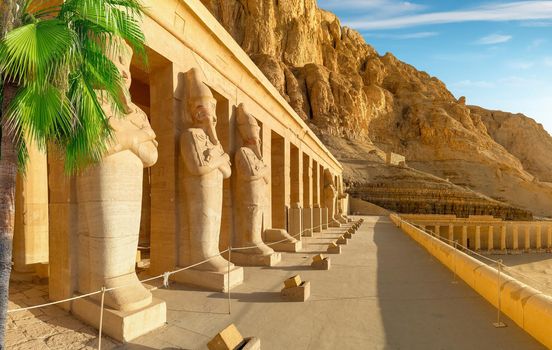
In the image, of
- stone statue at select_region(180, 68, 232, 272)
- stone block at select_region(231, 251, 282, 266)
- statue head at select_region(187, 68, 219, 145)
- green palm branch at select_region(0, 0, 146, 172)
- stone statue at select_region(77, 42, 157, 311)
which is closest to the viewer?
green palm branch at select_region(0, 0, 146, 172)

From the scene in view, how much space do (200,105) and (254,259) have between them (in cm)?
391

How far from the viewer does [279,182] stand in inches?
557

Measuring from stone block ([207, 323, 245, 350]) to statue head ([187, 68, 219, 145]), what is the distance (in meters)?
4.09

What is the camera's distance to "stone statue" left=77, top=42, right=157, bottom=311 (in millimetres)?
4707

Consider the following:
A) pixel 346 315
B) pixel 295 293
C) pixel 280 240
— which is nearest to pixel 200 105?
pixel 295 293

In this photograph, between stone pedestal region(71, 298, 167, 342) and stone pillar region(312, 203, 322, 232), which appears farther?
stone pillar region(312, 203, 322, 232)

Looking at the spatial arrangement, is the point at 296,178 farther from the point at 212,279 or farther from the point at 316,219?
the point at 212,279

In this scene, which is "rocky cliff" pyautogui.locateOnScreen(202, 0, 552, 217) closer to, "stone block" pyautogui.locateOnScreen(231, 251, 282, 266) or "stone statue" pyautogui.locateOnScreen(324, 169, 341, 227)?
"stone statue" pyautogui.locateOnScreen(324, 169, 341, 227)

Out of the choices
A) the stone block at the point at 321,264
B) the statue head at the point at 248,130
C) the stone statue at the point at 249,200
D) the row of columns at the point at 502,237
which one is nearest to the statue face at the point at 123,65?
the stone statue at the point at 249,200

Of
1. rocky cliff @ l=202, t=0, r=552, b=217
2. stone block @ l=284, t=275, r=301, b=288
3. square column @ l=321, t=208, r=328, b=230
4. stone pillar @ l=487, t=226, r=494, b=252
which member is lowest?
stone pillar @ l=487, t=226, r=494, b=252

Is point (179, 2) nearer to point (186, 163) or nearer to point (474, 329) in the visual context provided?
point (186, 163)

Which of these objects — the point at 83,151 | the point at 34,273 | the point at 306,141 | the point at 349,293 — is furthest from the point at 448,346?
the point at 306,141

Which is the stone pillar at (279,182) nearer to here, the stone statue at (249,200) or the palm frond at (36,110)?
the stone statue at (249,200)

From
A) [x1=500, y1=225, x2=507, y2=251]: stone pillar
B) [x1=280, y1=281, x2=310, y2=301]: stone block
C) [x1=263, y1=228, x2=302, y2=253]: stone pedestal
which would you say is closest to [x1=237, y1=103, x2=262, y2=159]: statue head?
[x1=263, y1=228, x2=302, y2=253]: stone pedestal
